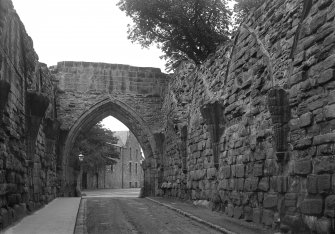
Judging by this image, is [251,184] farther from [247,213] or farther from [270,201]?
[270,201]

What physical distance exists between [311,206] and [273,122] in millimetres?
1591

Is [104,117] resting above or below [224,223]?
above

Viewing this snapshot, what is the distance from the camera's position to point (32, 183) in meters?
10.8

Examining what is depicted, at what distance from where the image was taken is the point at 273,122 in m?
7.01

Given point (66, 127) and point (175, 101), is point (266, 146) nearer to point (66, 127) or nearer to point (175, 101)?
point (175, 101)

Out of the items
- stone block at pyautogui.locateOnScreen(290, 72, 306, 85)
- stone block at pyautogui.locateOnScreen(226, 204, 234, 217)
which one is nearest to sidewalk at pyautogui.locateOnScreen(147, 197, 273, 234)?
stone block at pyautogui.locateOnScreen(226, 204, 234, 217)

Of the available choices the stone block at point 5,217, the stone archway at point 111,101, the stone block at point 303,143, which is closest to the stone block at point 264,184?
the stone block at point 303,143

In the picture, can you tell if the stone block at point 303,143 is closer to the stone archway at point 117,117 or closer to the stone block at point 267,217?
the stone block at point 267,217

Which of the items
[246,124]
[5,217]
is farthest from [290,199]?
[5,217]

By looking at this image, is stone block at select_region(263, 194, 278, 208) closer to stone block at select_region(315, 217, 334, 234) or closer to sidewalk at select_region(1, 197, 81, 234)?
stone block at select_region(315, 217, 334, 234)

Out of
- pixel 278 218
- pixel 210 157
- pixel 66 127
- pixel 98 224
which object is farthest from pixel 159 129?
pixel 278 218

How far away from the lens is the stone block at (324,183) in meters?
5.57

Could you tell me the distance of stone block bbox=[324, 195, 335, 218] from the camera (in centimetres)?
542

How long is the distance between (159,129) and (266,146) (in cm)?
1108
